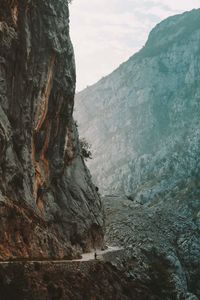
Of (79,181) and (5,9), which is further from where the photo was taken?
(79,181)

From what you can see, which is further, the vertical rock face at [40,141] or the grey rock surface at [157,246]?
the grey rock surface at [157,246]

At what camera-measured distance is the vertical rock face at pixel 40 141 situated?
46.1m

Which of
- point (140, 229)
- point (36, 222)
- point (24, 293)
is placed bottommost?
point (24, 293)

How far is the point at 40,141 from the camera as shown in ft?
195

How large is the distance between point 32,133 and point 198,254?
2332 inches

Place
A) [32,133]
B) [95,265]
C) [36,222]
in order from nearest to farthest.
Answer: [36,222], [95,265], [32,133]

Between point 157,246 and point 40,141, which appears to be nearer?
point 40,141

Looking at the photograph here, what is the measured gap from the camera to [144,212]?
11688cm

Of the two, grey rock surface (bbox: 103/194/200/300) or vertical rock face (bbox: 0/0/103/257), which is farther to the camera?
grey rock surface (bbox: 103/194/200/300)

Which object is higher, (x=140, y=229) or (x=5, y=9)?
(x=5, y=9)

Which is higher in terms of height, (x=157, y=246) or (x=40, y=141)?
(x=40, y=141)

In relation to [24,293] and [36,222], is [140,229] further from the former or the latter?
[24,293]

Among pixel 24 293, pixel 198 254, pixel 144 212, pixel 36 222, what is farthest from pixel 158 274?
pixel 24 293

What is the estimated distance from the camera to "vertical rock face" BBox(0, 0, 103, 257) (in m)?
46.1
